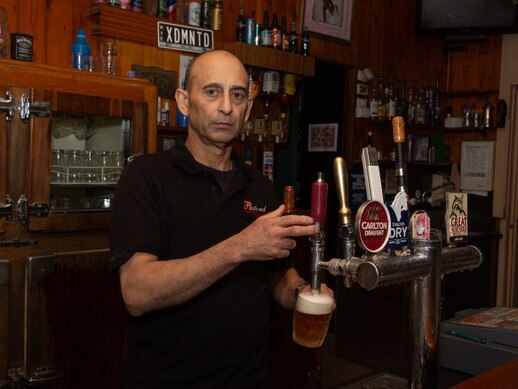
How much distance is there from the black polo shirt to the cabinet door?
1046mm

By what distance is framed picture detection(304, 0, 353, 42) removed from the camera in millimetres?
4891

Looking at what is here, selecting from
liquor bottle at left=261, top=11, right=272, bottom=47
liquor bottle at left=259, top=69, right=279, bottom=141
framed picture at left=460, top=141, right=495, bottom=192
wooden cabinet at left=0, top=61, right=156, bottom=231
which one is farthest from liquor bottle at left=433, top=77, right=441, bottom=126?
wooden cabinet at left=0, top=61, right=156, bottom=231

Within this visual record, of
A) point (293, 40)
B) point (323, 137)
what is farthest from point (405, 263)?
point (323, 137)

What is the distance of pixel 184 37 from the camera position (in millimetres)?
3926

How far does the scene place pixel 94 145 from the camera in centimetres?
291

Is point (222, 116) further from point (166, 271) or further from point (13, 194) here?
point (13, 194)

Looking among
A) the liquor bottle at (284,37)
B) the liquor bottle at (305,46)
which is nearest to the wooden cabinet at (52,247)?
the liquor bottle at (284,37)

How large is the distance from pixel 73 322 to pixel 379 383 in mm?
1653

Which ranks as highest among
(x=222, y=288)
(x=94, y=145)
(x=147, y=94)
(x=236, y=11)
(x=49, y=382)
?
(x=236, y=11)

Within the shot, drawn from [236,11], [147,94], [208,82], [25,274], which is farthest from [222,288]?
[236,11]

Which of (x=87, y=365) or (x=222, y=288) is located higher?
(x=222, y=288)

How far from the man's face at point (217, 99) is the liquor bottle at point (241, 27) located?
8.82ft

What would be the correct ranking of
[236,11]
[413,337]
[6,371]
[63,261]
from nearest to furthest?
[413,337] < [6,371] < [63,261] < [236,11]

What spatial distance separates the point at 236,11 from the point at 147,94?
1782mm
